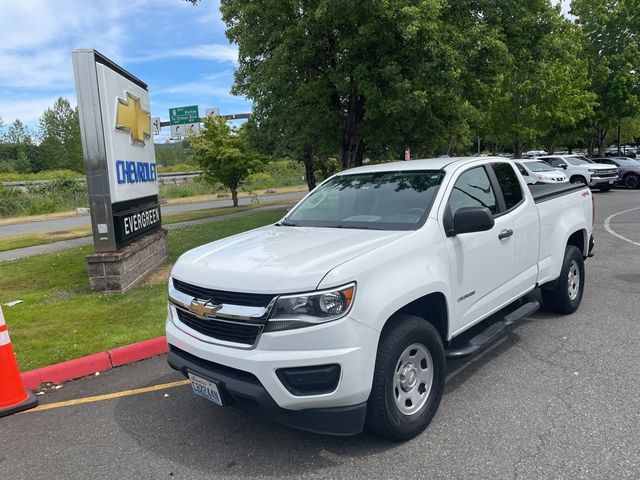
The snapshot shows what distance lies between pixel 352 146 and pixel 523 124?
63.0 feet

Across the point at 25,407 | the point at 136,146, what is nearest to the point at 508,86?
the point at 136,146

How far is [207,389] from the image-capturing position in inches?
122

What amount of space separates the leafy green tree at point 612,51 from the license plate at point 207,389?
3023 centimetres

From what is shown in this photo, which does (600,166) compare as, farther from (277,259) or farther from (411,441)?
(277,259)

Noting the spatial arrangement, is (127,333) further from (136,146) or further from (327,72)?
(327,72)

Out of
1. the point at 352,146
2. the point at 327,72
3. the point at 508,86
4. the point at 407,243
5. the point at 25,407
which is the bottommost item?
the point at 25,407

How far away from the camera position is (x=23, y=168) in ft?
249

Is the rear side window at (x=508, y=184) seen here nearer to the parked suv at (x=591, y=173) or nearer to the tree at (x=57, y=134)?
the parked suv at (x=591, y=173)

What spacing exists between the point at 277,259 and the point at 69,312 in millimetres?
4595

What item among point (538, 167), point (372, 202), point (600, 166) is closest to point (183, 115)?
point (538, 167)

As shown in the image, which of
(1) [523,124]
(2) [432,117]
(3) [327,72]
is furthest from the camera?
(1) [523,124]

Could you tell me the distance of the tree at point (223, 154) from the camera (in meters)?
21.5

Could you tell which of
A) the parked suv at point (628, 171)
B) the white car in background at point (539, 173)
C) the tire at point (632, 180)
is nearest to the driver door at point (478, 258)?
the white car in background at point (539, 173)

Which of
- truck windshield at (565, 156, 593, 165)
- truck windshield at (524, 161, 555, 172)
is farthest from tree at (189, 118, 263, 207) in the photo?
truck windshield at (565, 156, 593, 165)
